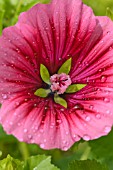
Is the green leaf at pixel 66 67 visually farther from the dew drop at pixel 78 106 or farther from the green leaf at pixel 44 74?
the dew drop at pixel 78 106

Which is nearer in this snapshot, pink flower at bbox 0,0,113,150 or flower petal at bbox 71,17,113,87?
pink flower at bbox 0,0,113,150

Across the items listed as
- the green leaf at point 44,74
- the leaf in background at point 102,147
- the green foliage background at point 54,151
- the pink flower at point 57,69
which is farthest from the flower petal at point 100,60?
the leaf in background at point 102,147

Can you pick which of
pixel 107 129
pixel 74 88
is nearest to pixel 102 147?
pixel 74 88

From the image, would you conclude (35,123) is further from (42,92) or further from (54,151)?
(54,151)

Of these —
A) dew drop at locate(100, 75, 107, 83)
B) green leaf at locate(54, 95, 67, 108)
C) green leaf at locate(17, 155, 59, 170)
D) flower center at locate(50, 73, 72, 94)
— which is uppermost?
flower center at locate(50, 73, 72, 94)

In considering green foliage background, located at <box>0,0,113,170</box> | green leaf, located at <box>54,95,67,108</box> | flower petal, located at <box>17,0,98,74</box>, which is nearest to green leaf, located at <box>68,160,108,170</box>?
green foliage background, located at <box>0,0,113,170</box>

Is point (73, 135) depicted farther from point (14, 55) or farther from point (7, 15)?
point (7, 15)

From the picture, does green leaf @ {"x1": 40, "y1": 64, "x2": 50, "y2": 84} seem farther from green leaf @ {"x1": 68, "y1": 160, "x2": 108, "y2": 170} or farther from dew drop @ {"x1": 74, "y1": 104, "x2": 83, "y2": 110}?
green leaf @ {"x1": 68, "y1": 160, "x2": 108, "y2": 170}

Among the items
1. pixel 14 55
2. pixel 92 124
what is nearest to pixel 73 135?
pixel 92 124
